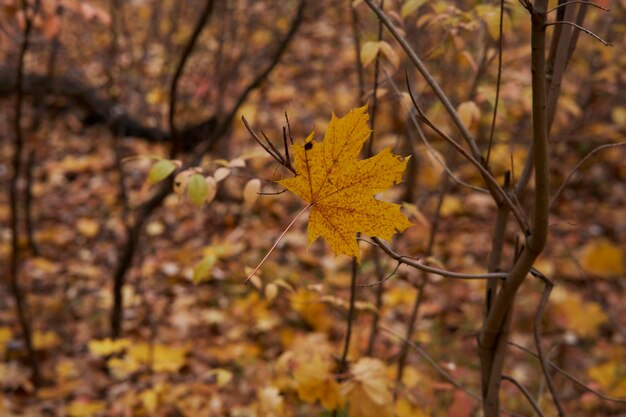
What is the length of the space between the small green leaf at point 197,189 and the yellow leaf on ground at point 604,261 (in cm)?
297

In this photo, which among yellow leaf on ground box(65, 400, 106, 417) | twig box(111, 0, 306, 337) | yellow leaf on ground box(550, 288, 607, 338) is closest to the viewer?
twig box(111, 0, 306, 337)

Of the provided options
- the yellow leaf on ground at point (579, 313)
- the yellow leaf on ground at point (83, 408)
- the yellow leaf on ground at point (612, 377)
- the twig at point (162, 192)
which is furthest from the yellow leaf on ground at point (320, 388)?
the yellow leaf on ground at point (579, 313)

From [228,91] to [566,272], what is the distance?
8.84 ft

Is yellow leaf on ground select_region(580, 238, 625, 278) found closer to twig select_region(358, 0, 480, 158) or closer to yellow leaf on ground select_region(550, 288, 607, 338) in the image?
yellow leaf on ground select_region(550, 288, 607, 338)

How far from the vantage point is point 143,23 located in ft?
20.6

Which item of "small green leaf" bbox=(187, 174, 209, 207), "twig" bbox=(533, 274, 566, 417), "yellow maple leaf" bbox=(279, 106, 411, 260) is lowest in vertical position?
"twig" bbox=(533, 274, 566, 417)

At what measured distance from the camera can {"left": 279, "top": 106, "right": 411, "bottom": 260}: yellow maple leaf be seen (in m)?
0.73

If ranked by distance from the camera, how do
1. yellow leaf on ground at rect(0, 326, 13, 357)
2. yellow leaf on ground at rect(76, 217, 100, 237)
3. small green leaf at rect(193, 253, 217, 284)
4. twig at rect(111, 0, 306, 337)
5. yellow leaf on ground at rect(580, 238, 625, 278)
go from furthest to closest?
yellow leaf on ground at rect(76, 217, 100, 237)
yellow leaf on ground at rect(580, 238, 625, 278)
yellow leaf on ground at rect(0, 326, 13, 357)
twig at rect(111, 0, 306, 337)
small green leaf at rect(193, 253, 217, 284)

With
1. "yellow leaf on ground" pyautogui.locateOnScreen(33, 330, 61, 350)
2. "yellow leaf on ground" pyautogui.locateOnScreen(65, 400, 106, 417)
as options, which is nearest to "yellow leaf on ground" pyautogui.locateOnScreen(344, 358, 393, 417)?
"yellow leaf on ground" pyautogui.locateOnScreen(65, 400, 106, 417)

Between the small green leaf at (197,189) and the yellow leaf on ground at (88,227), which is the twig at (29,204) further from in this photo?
the small green leaf at (197,189)

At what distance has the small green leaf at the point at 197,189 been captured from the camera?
1.15 m

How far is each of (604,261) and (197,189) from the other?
3.07 metres

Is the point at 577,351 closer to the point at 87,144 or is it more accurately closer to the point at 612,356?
the point at 612,356

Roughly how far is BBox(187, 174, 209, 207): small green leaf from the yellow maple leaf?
440 millimetres
